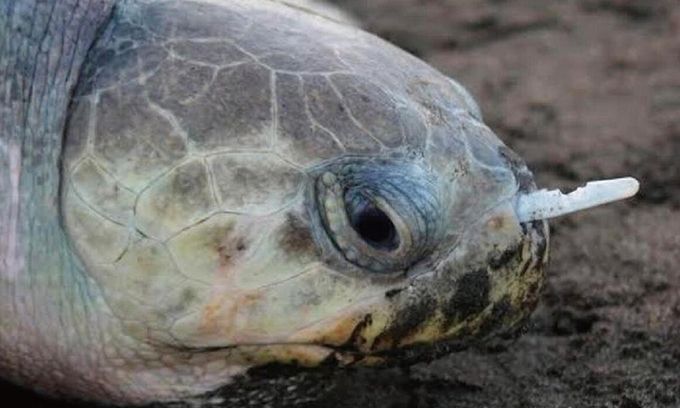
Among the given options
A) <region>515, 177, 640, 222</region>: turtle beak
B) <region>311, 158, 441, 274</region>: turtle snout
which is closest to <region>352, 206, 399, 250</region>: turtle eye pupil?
<region>311, 158, 441, 274</region>: turtle snout

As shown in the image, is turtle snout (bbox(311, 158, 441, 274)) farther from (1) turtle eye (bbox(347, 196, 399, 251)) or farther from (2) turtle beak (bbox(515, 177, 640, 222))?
(2) turtle beak (bbox(515, 177, 640, 222))

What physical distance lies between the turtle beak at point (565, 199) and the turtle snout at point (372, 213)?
0.15 meters

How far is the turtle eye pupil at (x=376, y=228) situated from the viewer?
67.1 inches

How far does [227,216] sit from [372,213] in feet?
0.67

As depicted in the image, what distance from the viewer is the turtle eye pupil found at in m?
1.70

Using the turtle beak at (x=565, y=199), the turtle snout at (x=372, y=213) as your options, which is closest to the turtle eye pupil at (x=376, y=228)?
the turtle snout at (x=372, y=213)

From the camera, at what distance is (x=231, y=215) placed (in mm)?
1687

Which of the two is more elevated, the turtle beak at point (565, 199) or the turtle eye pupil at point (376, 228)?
the turtle eye pupil at point (376, 228)

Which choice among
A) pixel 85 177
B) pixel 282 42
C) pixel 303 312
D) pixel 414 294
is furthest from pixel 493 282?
pixel 85 177

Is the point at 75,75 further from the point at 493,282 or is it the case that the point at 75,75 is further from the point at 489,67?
the point at 489,67

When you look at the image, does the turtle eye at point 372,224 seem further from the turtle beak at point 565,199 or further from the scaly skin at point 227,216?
the turtle beak at point 565,199

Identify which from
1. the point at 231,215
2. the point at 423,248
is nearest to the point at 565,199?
the point at 423,248

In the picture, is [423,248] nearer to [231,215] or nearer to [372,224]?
[372,224]

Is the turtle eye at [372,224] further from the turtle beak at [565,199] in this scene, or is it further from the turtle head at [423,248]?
the turtle beak at [565,199]
